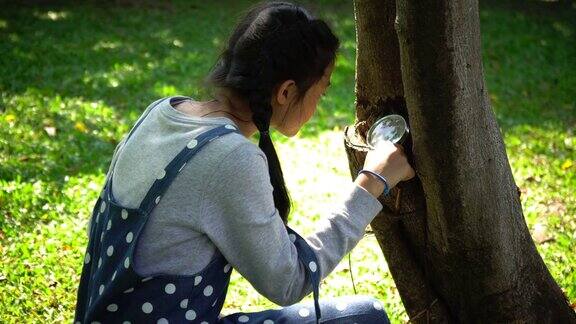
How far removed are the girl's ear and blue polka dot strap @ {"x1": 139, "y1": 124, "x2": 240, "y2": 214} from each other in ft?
0.75

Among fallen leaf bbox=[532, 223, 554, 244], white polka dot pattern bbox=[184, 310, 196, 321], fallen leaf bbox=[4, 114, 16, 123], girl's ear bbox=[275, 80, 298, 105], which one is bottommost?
fallen leaf bbox=[4, 114, 16, 123]

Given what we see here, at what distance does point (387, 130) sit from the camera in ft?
8.03

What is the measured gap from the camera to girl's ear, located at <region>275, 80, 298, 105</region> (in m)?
2.11

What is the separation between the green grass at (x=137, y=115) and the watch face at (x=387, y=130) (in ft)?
1.94

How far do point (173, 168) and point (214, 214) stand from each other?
0.16m

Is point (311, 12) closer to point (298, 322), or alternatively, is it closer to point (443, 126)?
point (443, 126)

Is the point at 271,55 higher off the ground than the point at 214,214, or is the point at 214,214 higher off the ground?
the point at 271,55

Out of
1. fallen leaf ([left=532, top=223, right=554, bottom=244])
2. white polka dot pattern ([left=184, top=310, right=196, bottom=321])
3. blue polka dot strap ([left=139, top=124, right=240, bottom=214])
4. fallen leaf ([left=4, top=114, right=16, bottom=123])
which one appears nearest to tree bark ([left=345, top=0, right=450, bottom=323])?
blue polka dot strap ([left=139, top=124, right=240, bottom=214])

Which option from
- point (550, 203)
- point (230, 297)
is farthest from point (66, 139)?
point (550, 203)

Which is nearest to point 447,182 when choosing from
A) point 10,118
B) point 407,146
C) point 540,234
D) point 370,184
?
point 407,146

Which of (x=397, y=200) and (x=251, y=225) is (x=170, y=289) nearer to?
(x=251, y=225)

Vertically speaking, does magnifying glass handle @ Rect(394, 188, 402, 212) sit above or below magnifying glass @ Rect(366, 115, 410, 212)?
below

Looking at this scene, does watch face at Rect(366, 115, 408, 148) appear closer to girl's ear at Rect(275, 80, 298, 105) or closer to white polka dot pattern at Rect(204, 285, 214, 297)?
girl's ear at Rect(275, 80, 298, 105)

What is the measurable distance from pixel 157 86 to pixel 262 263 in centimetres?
499
